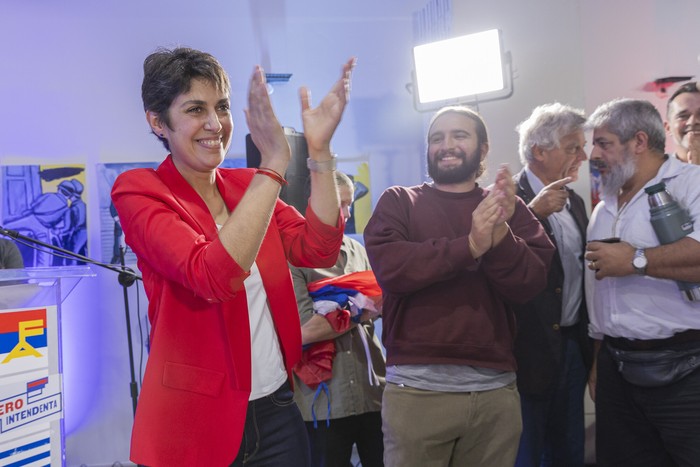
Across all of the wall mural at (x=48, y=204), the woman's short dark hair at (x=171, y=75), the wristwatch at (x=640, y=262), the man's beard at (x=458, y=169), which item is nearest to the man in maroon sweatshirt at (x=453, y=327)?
the man's beard at (x=458, y=169)

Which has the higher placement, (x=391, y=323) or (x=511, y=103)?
(x=511, y=103)

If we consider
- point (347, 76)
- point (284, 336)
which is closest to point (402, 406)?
point (284, 336)

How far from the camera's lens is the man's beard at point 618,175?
8.39 feet

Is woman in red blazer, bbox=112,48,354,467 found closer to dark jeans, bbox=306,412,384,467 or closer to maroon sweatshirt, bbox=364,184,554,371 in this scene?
maroon sweatshirt, bbox=364,184,554,371

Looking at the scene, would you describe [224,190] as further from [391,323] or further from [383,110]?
[383,110]

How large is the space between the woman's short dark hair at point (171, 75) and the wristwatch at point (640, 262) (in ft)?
5.47

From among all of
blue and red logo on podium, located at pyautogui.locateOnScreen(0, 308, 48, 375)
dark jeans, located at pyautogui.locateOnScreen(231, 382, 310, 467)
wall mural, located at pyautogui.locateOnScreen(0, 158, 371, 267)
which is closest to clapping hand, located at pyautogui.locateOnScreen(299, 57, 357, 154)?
dark jeans, located at pyautogui.locateOnScreen(231, 382, 310, 467)

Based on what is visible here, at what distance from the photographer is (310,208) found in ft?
5.00

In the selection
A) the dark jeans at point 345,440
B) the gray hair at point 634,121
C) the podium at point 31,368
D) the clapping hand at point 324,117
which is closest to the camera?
the clapping hand at point 324,117

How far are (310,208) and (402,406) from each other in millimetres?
904

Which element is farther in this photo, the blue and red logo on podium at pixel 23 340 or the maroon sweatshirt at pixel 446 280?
the maroon sweatshirt at pixel 446 280

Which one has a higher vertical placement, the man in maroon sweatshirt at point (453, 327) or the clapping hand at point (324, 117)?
the clapping hand at point (324, 117)

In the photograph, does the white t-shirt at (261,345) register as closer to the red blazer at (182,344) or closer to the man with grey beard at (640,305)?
the red blazer at (182,344)

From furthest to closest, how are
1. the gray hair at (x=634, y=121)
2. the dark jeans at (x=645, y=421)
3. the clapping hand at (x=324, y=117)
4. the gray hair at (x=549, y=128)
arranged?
the gray hair at (x=549, y=128) < the gray hair at (x=634, y=121) < the dark jeans at (x=645, y=421) < the clapping hand at (x=324, y=117)
